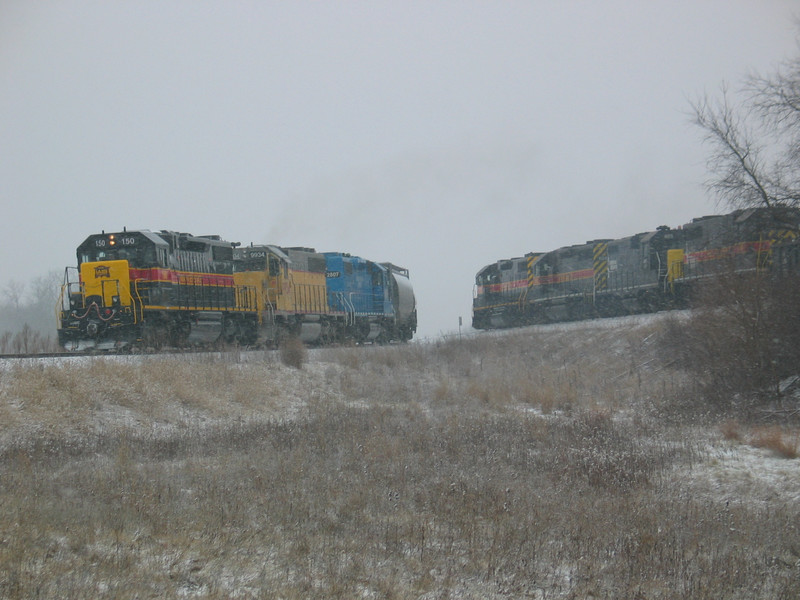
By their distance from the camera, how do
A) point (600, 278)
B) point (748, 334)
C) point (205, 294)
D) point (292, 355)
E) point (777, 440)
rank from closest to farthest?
point (777, 440) < point (748, 334) < point (292, 355) < point (205, 294) < point (600, 278)

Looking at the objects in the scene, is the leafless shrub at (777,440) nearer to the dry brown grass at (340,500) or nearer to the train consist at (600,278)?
the dry brown grass at (340,500)

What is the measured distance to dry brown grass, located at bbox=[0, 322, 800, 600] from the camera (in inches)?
226

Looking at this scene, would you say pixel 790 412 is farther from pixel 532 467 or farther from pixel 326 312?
pixel 326 312

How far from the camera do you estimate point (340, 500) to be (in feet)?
26.1

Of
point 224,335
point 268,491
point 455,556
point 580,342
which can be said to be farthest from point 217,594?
point 580,342

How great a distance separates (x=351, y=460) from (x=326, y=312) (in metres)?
17.4

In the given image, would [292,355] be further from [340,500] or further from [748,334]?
[340,500]

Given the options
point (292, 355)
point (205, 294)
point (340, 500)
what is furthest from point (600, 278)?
point (340, 500)

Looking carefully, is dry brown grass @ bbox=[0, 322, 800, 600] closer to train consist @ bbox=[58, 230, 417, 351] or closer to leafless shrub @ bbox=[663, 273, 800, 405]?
leafless shrub @ bbox=[663, 273, 800, 405]

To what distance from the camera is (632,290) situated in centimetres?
2994

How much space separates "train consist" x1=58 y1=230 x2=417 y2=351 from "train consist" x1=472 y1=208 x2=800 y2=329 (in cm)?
808

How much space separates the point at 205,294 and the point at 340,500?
13.9 metres

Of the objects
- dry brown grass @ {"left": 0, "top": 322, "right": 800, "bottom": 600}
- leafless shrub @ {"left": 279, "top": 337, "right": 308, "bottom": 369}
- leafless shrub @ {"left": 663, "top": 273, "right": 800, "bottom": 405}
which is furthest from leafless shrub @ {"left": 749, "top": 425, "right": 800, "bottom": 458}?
leafless shrub @ {"left": 279, "top": 337, "right": 308, "bottom": 369}

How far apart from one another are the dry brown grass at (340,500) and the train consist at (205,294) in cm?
366
